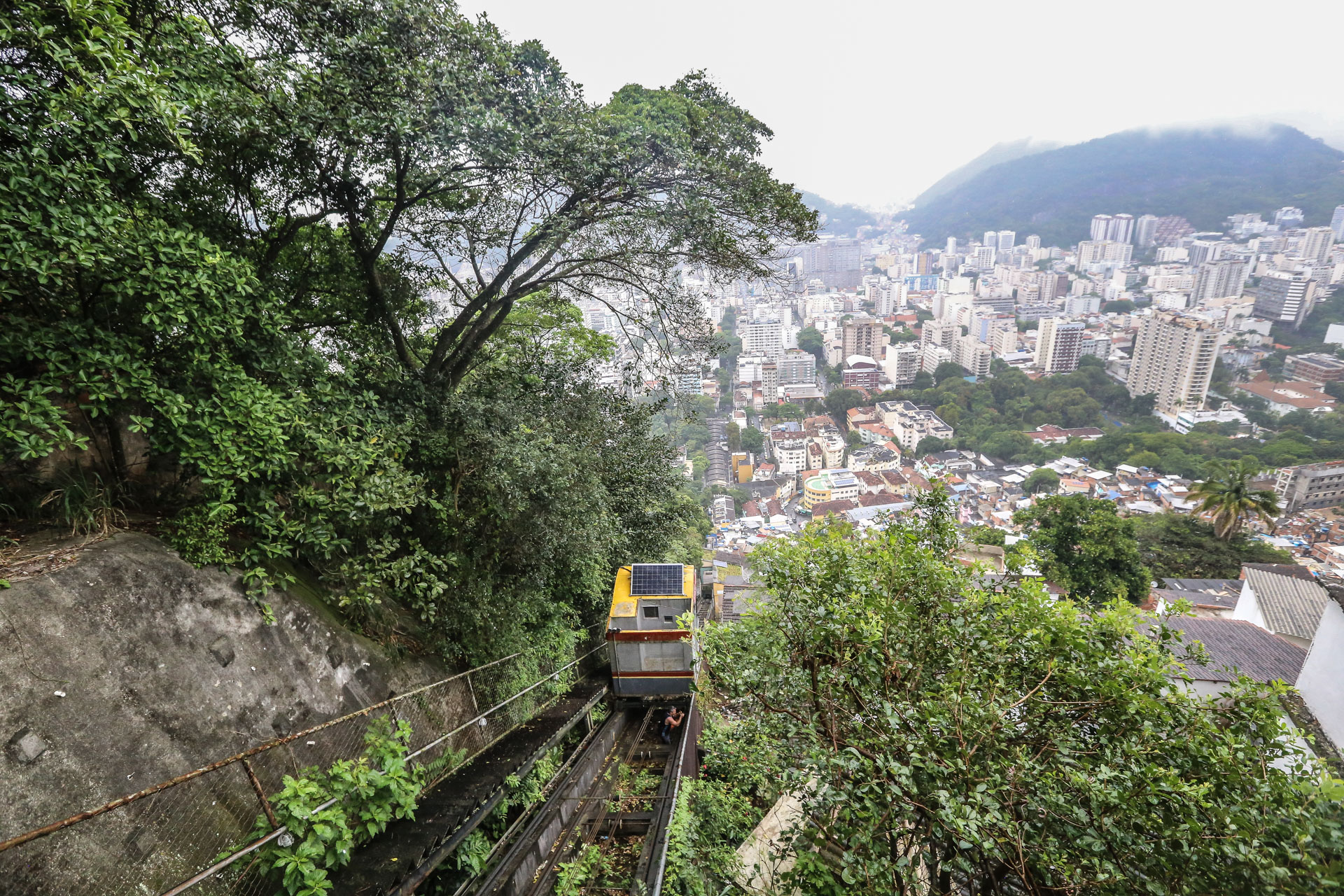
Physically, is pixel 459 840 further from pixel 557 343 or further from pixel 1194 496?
pixel 1194 496

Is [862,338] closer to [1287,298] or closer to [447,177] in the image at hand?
[1287,298]

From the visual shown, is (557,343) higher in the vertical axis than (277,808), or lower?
higher

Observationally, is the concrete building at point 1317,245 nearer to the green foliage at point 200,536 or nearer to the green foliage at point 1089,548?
the green foliage at point 1089,548

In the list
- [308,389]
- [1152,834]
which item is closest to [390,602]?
[308,389]

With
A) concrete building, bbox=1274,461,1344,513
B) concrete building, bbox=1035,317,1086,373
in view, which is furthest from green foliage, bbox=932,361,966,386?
concrete building, bbox=1274,461,1344,513

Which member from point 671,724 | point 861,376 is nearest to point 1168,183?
point 861,376

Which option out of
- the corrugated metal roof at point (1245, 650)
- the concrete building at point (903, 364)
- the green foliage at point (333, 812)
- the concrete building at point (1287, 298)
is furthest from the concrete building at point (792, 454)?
the concrete building at point (1287, 298)
